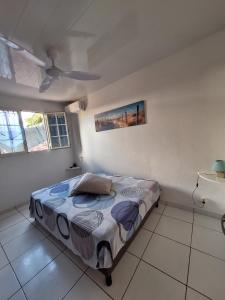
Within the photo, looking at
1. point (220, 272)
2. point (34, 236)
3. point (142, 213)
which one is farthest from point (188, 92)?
point (34, 236)

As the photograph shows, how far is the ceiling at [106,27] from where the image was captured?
109 centimetres

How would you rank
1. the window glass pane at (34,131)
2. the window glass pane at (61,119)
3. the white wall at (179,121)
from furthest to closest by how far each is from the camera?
the window glass pane at (61,119), the window glass pane at (34,131), the white wall at (179,121)

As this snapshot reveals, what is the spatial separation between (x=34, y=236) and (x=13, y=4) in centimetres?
253

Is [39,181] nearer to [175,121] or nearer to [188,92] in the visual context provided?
[175,121]

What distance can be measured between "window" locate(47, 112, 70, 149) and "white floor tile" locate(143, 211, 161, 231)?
9.37 ft

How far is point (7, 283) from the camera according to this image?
4.20ft

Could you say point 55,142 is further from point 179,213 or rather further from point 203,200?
point 203,200

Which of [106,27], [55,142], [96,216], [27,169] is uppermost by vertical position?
[106,27]

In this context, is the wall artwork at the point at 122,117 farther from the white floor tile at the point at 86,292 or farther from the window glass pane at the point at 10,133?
the white floor tile at the point at 86,292

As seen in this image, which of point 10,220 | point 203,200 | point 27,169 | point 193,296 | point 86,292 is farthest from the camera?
point 27,169

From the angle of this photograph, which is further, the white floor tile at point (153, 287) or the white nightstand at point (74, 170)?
the white nightstand at point (74, 170)

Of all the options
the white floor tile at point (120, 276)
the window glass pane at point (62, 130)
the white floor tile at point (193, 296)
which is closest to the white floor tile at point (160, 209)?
the white floor tile at point (120, 276)

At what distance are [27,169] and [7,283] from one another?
212 cm

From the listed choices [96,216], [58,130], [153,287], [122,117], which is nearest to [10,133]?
[58,130]
